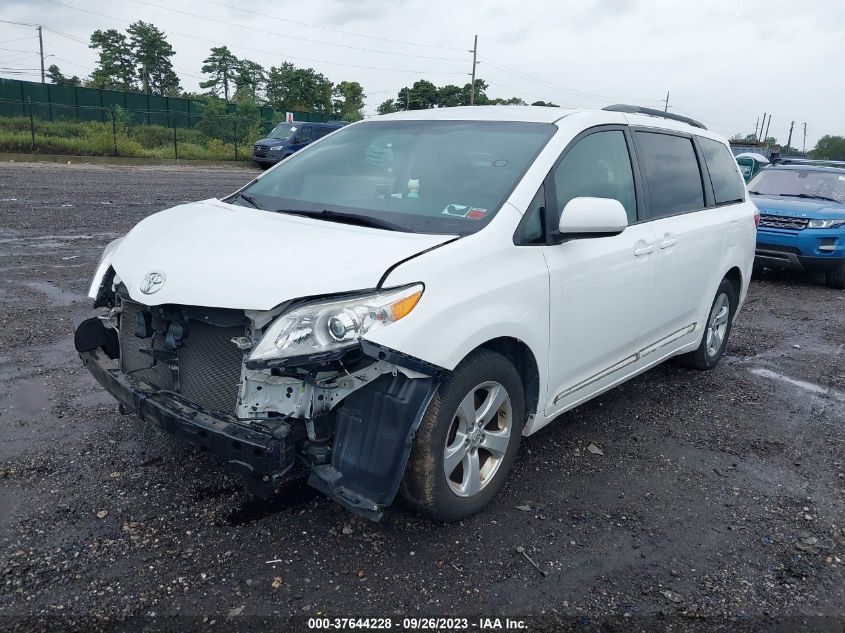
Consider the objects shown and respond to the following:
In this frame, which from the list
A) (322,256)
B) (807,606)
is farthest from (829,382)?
(322,256)

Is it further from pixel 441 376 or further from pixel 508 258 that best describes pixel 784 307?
pixel 441 376

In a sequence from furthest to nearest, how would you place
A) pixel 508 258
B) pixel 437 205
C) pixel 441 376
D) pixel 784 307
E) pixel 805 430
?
pixel 784 307 → pixel 805 430 → pixel 437 205 → pixel 508 258 → pixel 441 376

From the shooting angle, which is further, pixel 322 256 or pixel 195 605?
pixel 322 256

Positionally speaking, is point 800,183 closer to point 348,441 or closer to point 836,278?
point 836,278

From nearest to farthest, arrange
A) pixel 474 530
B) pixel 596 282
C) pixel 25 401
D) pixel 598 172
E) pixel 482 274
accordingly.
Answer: pixel 482 274 → pixel 474 530 → pixel 596 282 → pixel 598 172 → pixel 25 401

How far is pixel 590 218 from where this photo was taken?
3.41 metres

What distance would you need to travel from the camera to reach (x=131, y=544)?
301 centimetres

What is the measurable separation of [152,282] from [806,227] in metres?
9.56

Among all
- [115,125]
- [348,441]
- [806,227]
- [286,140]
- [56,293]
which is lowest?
[56,293]

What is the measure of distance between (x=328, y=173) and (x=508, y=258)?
1414 millimetres

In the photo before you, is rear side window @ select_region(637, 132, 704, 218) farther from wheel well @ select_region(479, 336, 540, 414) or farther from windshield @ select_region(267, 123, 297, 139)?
windshield @ select_region(267, 123, 297, 139)

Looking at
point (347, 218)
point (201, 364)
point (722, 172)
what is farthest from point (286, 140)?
point (201, 364)

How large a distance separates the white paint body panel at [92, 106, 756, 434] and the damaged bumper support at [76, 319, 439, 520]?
19 cm

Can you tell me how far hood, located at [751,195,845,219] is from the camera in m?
9.87
